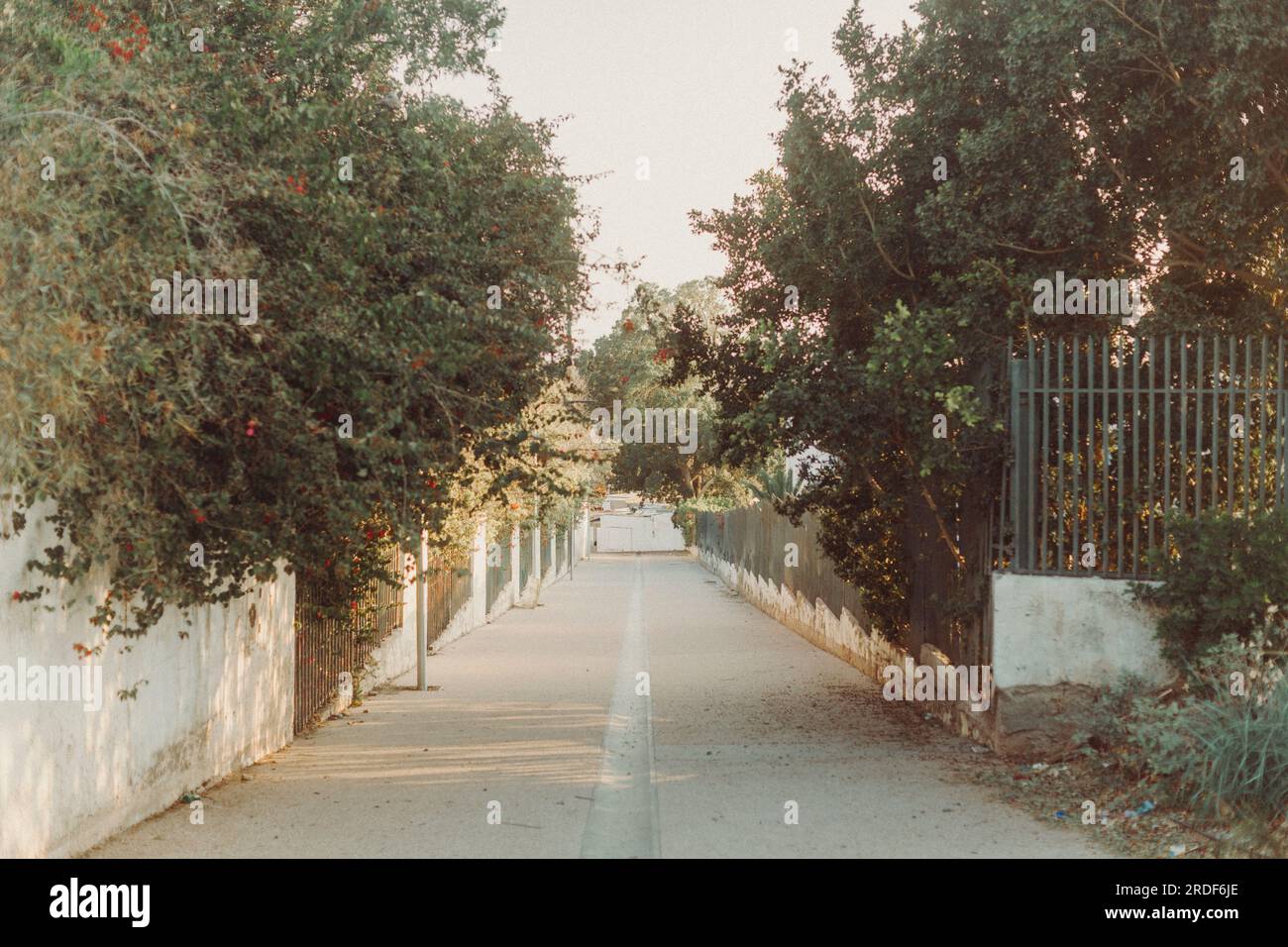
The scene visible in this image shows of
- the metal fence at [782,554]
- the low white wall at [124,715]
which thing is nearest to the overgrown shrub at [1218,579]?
the low white wall at [124,715]

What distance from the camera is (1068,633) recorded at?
966cm

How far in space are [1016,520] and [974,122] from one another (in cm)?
422

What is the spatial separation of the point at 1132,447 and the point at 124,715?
23.2 feet

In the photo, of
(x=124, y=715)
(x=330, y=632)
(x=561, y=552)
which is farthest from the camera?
(x=561, y=552)

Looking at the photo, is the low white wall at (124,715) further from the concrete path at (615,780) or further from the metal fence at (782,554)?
the metal fence at (782,554)

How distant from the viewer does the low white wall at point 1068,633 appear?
9461mm

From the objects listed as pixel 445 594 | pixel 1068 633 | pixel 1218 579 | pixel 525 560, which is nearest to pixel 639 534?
pixel 525 560

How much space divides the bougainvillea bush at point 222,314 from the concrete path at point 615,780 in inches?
65.2

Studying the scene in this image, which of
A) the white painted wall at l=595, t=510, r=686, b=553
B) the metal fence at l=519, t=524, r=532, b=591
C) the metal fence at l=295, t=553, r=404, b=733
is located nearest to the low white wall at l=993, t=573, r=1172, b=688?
the metal fence at l=295, t=553, r=404, b=733

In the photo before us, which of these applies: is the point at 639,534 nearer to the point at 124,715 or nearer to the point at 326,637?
the point at 326,637

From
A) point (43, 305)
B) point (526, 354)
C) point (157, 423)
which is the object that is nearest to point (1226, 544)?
point (526, 354)

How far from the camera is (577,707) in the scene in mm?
13695
